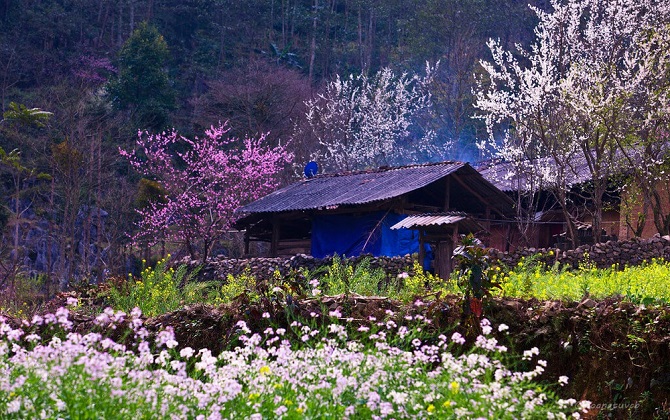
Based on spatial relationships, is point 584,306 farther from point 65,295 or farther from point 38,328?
point 65,295

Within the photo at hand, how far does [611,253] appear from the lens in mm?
16391

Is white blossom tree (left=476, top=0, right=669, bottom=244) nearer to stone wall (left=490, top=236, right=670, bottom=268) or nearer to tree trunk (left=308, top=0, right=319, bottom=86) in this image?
stone wall (left=490, top=236, right=670, bottom=268)

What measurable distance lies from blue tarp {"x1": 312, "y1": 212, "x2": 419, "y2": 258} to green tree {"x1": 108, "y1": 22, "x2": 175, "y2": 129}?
51.0 feet

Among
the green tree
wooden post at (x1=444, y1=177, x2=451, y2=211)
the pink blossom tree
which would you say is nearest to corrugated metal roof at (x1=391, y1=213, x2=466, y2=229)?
wooden post at (x1=444, y1=177, x2=451, y2=211)

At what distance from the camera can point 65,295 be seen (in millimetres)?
11734

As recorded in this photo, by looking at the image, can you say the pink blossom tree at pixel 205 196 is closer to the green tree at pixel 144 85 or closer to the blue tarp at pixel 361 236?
the blue tarp at pixel 361 236

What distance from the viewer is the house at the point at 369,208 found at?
73.8 feet

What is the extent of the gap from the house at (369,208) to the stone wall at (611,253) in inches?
199

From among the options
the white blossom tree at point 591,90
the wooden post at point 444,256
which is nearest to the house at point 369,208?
the white blossom tree at point 591,90

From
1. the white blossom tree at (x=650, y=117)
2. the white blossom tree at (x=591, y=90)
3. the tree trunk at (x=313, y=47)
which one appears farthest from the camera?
the tree trunk at (x=313, y=47)

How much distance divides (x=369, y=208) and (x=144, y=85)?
19427mm

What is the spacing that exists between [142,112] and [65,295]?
2658 centimetres

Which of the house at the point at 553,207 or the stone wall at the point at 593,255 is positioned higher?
the house at the point at 553,207

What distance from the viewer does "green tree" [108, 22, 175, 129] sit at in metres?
37.5
